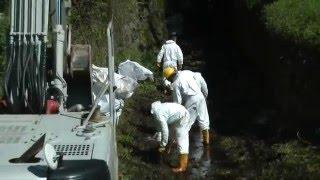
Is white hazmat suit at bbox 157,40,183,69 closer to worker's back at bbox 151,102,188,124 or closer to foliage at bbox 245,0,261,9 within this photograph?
foliage at bbox 245,0,261,9

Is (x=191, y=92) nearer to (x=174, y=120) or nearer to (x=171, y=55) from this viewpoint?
(x=174, y=120)

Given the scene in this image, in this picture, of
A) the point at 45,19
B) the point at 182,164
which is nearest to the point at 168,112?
the point at 182,164

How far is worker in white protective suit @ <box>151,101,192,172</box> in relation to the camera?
1095 cm

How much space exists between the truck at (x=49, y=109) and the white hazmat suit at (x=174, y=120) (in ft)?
9.76

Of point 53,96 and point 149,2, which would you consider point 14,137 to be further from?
point 149,2

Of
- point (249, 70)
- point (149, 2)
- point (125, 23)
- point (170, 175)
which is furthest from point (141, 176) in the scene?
point (149, 2)

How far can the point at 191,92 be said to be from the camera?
12164 mm

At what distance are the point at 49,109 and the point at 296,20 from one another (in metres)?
8.36

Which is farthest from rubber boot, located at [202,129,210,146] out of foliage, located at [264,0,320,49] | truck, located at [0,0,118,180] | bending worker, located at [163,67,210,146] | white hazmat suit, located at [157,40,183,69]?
white hazmat suit, located at [157,40,183,69]

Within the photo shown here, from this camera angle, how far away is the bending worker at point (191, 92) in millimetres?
12102

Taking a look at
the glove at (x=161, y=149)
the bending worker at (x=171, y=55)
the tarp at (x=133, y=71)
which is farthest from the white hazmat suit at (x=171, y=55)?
the glove at (x=161, y=149)

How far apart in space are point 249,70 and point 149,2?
5.17 meters

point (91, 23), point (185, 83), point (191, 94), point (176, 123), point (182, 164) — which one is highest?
point (91, 23)

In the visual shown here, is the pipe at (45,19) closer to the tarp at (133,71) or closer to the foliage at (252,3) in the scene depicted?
the tarp at (133,71)
